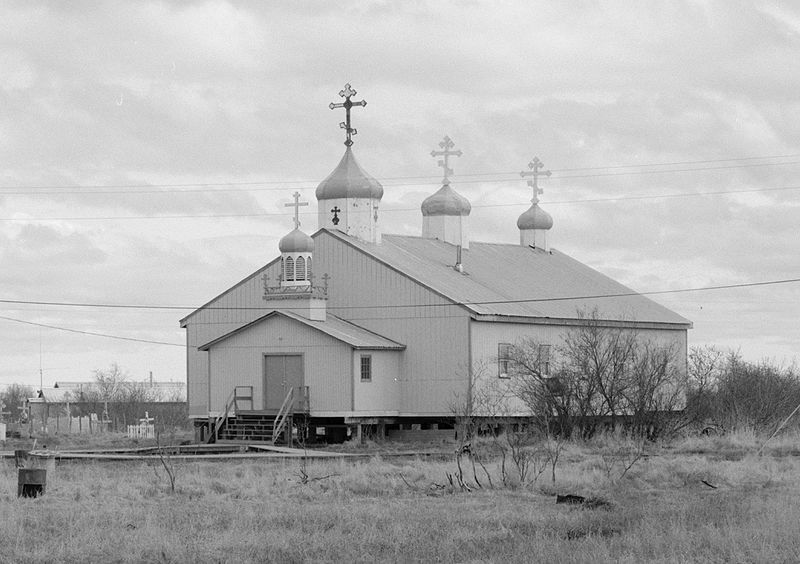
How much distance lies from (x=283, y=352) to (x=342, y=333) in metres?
2.00

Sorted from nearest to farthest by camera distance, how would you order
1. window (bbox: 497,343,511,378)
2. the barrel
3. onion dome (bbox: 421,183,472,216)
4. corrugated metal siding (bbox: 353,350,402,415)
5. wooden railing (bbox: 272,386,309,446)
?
the barrel < wooden railing (bbox: 272,386,309,446) < corrugated metal siding (bbox: 353,350,402,415) < window (bbox: 497,343,511,378) < onion dome (bbox: 421,183,472,216)

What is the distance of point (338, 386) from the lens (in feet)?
138

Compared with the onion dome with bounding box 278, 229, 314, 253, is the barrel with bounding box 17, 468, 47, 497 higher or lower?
lower

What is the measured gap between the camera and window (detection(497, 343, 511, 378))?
43094mm

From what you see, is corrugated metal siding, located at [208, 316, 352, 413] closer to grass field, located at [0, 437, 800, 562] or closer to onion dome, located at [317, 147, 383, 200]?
onion dome, located at [317, 147, 383, 200]

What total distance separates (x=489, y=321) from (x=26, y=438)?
751 inches

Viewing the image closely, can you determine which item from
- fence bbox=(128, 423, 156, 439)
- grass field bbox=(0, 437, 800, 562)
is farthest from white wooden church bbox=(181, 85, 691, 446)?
grass field bbox=(0, 437, 800, 562)

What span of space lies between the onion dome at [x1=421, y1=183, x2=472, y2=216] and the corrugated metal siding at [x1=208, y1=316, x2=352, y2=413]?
10400 mm

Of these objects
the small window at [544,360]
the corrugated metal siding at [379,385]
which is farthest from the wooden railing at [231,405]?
the small window at [544,360]

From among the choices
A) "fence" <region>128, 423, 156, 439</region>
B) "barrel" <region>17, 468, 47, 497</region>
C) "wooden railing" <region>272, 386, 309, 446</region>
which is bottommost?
"barrel" <region>17, 468, 47, 497</region>

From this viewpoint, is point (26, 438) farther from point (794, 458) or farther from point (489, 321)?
point (794, 458)

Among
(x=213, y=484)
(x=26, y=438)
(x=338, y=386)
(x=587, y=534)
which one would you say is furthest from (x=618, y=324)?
(x=587, y=534)

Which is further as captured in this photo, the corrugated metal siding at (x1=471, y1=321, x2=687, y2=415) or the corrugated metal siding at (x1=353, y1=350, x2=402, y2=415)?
the corrugated metal siding at (x1=471, y1=321, x2=687, y2=415)

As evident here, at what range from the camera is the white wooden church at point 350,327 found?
42281mm
